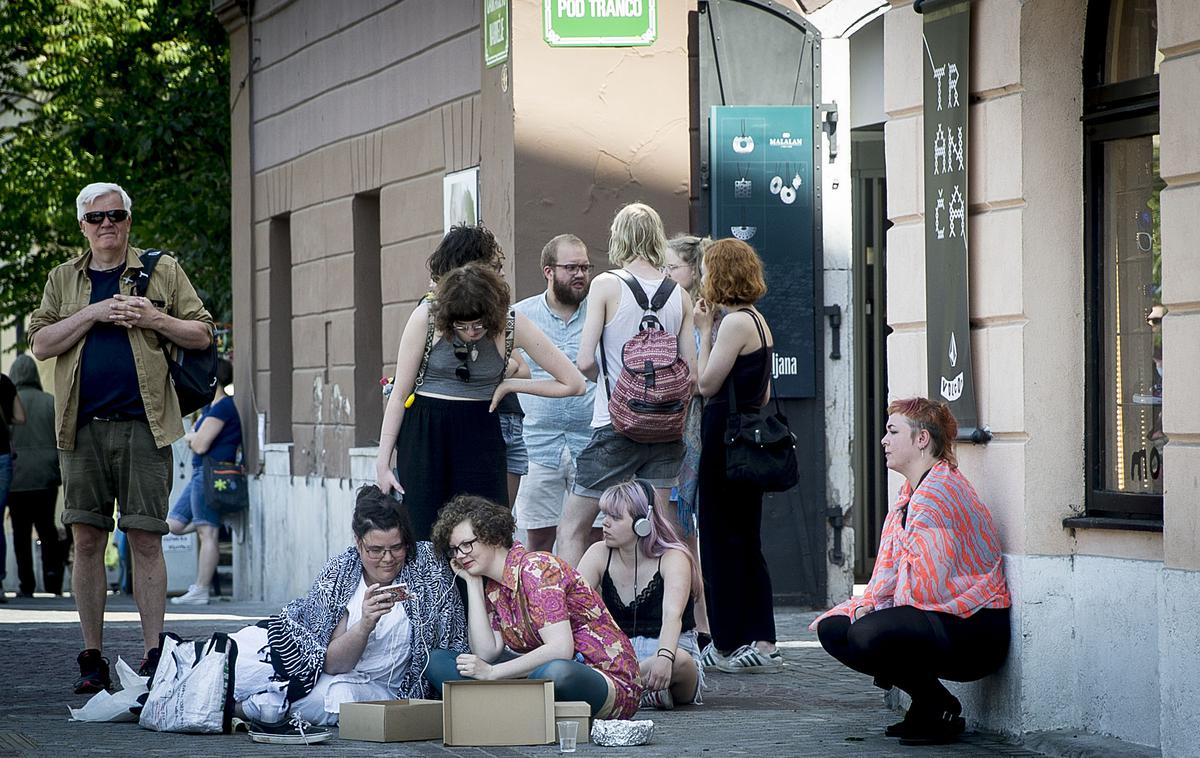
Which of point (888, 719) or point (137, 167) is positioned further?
point (137, 167)

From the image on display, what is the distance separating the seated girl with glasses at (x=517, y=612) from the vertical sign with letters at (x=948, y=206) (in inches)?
60.5

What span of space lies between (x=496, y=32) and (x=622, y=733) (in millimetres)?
6000

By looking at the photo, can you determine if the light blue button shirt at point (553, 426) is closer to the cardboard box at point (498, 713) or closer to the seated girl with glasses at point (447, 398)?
the seated girl with glasses at point (447, 398)

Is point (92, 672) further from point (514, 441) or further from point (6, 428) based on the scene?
point (6, 428)

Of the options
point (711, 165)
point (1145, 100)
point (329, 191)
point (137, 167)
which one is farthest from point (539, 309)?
point (137, 167)

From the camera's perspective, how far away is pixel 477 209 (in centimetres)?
1255

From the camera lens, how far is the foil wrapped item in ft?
23.0

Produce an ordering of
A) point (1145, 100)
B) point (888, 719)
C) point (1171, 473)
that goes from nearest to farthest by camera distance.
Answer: point (1171, 473) < point (1145, 100) < point (888, 719)

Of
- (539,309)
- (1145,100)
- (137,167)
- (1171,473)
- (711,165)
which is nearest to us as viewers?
(1171,473)

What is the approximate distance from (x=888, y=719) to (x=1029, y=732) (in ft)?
2.34

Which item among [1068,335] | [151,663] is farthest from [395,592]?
[1068,335]

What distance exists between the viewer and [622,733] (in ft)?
23.0

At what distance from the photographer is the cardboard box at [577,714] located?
23.2 ft

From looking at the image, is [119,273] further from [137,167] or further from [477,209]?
[137,167]
